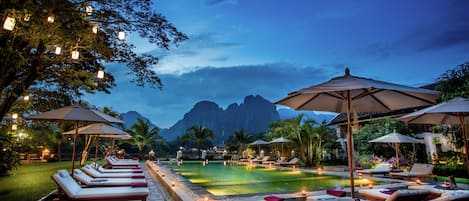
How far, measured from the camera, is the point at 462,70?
10.5 metres

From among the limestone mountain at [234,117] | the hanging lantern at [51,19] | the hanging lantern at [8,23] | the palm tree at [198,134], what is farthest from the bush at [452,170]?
the limestone mountain at [234,117]

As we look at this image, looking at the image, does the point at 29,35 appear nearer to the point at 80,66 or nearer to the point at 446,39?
the point at 80,66

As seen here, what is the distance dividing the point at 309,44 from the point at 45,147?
252 feet

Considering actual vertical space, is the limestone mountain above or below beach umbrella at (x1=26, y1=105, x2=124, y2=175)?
above

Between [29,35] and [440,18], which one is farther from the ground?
[440,18]

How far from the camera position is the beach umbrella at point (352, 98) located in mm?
3600

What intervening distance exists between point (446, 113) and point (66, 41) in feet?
27.8

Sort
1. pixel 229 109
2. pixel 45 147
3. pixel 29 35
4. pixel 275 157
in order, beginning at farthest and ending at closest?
pixel 229 109, pixel 45 147, pixel 275 157, pixel 29 35

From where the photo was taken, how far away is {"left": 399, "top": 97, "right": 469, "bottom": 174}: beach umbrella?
15.3 feet

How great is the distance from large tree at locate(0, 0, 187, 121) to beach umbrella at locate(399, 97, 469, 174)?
6.51 m

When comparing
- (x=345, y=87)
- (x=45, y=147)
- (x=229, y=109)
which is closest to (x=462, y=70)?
(x=345, y=87)

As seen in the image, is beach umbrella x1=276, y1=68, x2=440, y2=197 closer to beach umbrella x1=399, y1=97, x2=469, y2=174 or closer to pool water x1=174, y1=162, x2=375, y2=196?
beach umbrella x1=399, y1=97, x2=469, y2=174

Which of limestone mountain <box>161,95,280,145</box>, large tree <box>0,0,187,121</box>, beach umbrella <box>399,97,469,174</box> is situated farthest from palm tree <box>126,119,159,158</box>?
limestone mountain <box>161,95,280,145</box>

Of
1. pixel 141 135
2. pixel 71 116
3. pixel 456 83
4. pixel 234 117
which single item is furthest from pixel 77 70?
pixel 234 117
